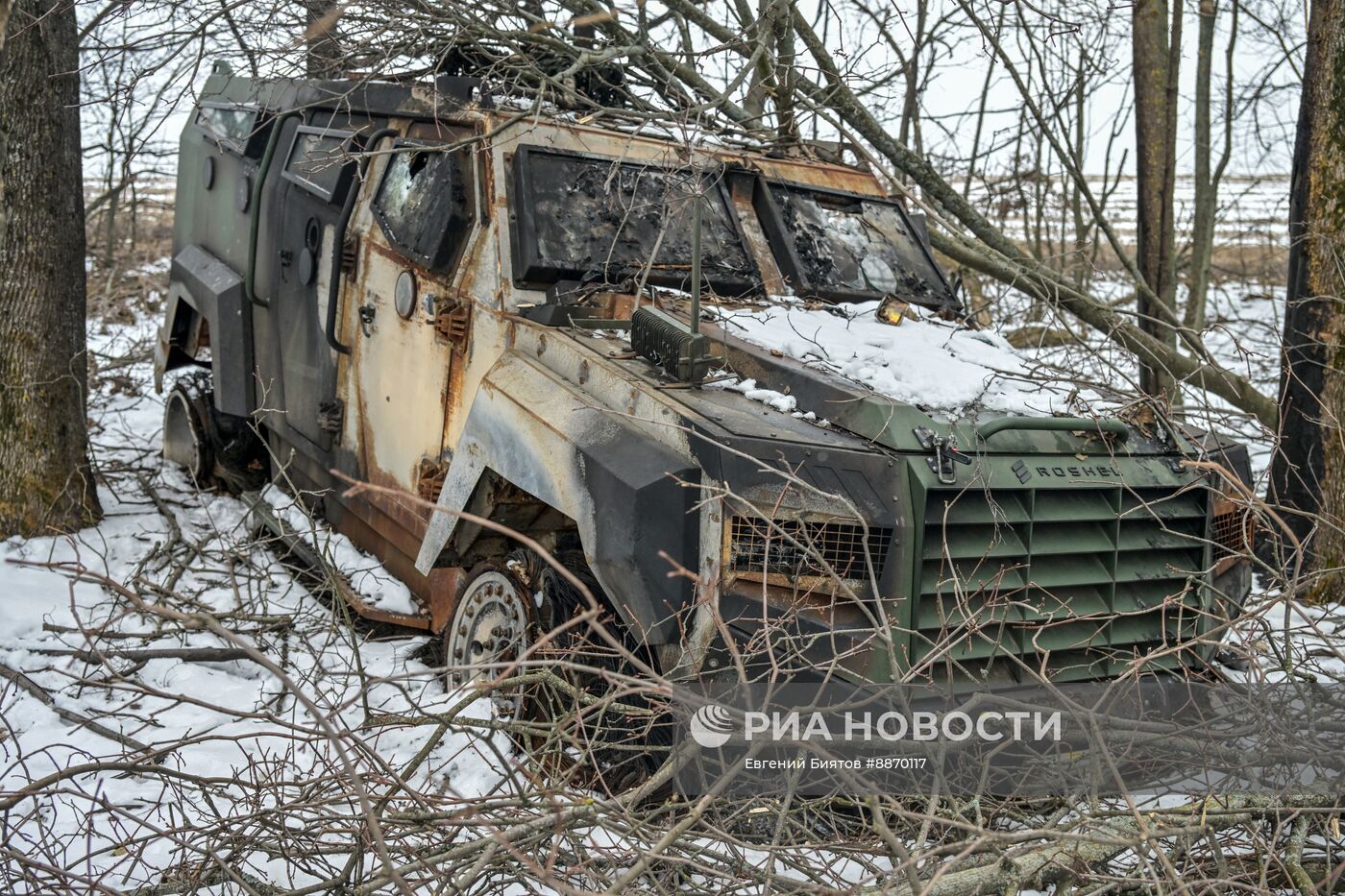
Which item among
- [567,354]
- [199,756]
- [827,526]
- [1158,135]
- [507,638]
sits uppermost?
[1158,135]

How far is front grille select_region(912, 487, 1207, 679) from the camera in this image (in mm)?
3785

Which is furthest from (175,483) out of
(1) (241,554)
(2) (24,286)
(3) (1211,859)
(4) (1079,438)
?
(3) (1211,859)

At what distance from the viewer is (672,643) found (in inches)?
149

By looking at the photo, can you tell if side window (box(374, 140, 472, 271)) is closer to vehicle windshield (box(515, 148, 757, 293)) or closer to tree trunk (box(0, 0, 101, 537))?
vehicle windshield (box(515, 148, 757, 293))

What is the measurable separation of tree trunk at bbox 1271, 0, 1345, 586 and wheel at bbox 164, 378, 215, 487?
572 cm

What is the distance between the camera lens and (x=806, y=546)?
364 centimetres

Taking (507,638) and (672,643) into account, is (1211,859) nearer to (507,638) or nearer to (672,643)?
(672,643)

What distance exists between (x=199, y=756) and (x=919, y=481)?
8.49ft

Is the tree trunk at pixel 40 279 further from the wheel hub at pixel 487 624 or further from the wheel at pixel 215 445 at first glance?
the wheel hub at pixel 487 624

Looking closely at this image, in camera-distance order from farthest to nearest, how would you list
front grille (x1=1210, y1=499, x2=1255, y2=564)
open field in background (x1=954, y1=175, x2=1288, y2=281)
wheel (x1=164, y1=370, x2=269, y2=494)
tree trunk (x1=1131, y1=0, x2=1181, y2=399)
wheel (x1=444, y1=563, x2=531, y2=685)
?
open field in background (x1=954, y1=175, x2=1288, y2=281)
tree trunk (x1=1131, y1=0, x2=1181, y2=399)
wheel (x1=164, y1=370, x2=269, y2=494)
front grille (x1=1210, y1=499, x2=1255, y2=564)
wheel (x1=444, y1=563, x2=531, y2=685)

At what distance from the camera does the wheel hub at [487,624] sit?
451 centimetres

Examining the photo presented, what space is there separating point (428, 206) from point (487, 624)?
1683 millimetres

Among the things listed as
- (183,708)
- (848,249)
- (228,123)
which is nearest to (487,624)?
(183,708)

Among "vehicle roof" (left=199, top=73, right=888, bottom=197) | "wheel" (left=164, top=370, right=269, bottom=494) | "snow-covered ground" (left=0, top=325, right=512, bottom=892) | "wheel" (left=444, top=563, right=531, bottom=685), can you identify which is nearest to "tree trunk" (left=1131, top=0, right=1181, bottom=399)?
"vehicle roof" (left=199, top=73, right=888, bottom=197)
